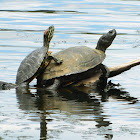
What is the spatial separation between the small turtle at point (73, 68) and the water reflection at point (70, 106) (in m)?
0.23

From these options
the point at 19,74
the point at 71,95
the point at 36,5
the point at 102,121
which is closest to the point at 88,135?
the point at 102,121

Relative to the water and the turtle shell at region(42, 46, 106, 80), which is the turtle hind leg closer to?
the turtle shell at region(42, 46, 106, 80)

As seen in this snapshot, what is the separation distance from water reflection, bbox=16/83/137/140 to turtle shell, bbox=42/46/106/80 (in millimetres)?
334

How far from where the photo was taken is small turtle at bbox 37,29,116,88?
11469 mm

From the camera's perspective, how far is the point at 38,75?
11641 mm

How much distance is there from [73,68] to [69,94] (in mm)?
709

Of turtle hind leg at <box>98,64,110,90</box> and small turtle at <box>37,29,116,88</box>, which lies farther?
turtle hind leg at <box>98,64,110,90</box>

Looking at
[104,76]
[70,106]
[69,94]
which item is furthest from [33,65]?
[70,106]

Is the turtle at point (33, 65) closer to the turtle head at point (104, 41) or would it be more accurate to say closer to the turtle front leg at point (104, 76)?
the turtle front leg at point (104, 76)

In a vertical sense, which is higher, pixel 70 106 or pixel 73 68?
pixel 73 68

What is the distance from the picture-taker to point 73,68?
37.8 ft

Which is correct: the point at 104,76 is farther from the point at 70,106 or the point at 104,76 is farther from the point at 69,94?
the point at 70,106

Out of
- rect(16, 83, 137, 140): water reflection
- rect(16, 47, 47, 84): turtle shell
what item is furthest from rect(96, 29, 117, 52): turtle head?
rect(16, 47, 47, 84): turtle shell

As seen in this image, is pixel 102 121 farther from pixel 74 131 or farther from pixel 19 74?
pixel 19 74
